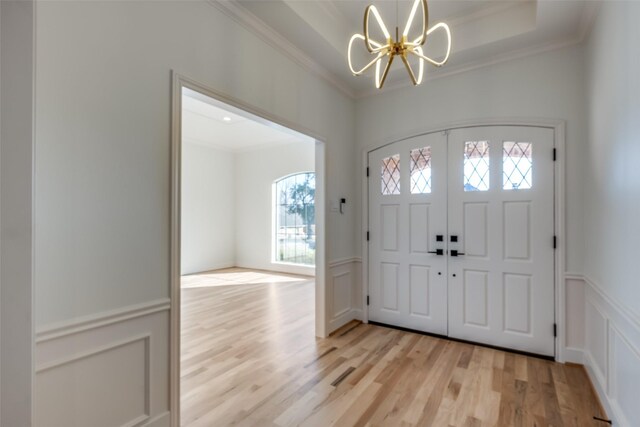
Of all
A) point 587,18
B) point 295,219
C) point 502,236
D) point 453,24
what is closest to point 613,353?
point 502,236

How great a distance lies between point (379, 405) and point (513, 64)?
3.49 m

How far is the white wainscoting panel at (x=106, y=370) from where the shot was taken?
1511mm

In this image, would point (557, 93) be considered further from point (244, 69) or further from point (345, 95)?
point (244, 69)

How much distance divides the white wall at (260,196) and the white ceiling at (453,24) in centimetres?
432

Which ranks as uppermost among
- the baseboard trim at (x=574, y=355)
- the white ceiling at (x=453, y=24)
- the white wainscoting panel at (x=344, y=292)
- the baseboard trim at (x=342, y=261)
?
the white ceiling at (x=453, y=24)

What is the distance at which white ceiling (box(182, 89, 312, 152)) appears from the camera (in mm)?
5667

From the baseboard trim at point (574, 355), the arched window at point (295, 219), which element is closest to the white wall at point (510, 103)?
the baseboard trim at point (574, 355)

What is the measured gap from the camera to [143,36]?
1.88 metres

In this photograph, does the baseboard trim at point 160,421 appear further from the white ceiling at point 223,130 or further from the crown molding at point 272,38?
the white ceiling at point 223,130

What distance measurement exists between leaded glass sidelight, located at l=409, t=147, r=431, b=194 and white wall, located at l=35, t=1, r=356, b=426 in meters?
2.46

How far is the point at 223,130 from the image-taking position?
684 centimetres

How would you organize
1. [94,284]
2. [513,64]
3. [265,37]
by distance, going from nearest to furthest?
[94,284] → [265,37] → [513,64]

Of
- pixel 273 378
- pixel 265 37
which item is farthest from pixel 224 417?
pixel 265 37

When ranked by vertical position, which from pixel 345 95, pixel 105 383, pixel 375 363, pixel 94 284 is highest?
pixel 345 95
